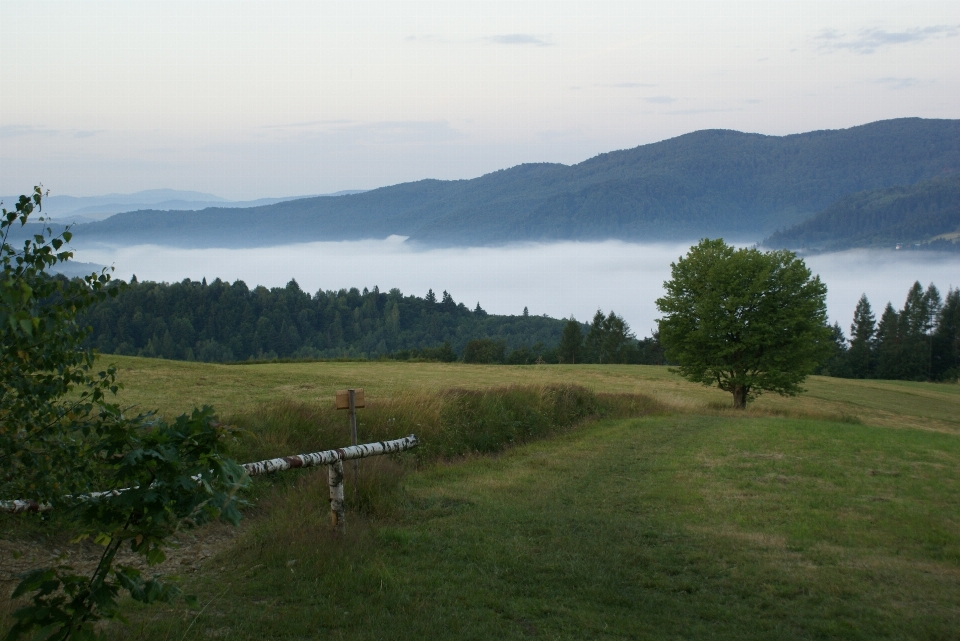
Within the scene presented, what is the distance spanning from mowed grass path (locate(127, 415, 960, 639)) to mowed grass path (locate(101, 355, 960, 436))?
6.42 m

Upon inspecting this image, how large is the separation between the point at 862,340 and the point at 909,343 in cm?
892

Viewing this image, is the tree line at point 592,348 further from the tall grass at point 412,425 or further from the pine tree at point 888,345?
the tall grass at point 412,425

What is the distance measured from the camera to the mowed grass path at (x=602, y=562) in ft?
17.5

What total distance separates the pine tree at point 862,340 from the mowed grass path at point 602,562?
4105 inches

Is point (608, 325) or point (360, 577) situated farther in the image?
point (608, 325)

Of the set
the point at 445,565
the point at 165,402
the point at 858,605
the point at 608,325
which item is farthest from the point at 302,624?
the point at 608,325

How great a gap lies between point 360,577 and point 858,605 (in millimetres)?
3985

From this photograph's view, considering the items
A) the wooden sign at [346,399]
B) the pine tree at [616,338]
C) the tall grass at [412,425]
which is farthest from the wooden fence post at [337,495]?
the pine tree at [616,338]

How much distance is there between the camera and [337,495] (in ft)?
22.8

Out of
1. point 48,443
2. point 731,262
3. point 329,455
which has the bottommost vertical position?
point 329,455

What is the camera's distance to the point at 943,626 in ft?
17.9

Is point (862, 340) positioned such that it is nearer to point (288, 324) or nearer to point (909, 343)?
point (909, 343)

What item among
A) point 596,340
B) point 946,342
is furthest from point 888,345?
point 596,340

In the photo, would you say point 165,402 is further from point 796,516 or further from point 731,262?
point 731,262
